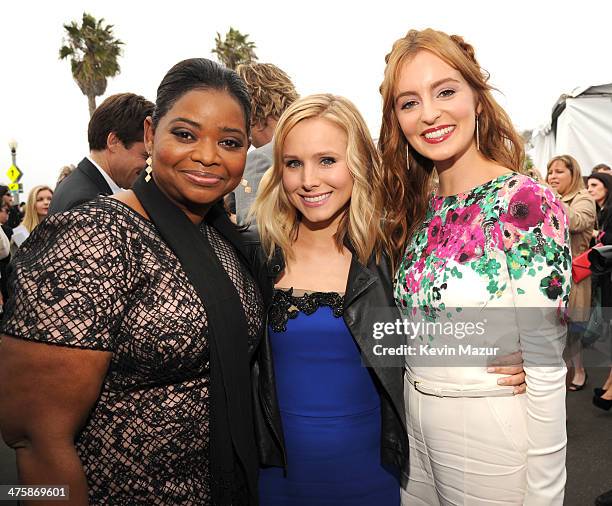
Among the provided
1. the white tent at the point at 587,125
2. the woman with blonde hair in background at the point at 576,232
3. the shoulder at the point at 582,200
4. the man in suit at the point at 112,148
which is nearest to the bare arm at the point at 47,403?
the man in suit at the point at 112,148

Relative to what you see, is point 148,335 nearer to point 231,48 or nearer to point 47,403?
point 47,403

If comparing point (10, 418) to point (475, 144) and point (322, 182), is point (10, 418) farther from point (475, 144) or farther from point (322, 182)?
point (475, 144)

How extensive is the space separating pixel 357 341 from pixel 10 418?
123cm

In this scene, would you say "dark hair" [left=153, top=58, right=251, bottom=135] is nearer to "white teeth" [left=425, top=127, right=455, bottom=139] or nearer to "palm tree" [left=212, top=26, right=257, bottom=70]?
"white teeth" [left=425, top=127, right=455, bottom=139]

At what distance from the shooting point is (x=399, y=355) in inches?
83.7

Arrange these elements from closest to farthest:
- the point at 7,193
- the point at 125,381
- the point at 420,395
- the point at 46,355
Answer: the point at 46,355, the point at 125,381, the point at 420,395, the point at 7,193

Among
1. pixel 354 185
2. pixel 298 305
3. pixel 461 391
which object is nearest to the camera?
pixel 461 391

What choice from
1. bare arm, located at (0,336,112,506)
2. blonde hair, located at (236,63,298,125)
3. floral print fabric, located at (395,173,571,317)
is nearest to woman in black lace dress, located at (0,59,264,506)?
bare arm, located at (0,336,112,506)

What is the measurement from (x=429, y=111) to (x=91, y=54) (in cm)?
2490

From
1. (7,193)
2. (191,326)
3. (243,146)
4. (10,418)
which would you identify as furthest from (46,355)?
(7,193)

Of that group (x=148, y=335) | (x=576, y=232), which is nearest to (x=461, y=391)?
(x=148, y=335)

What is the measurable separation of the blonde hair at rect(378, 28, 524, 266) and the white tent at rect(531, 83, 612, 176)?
655cm

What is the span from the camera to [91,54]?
2295 cm

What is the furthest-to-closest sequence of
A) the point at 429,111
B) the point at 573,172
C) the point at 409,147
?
the point at 573,172
the point at 409,147
the point at 429,111
